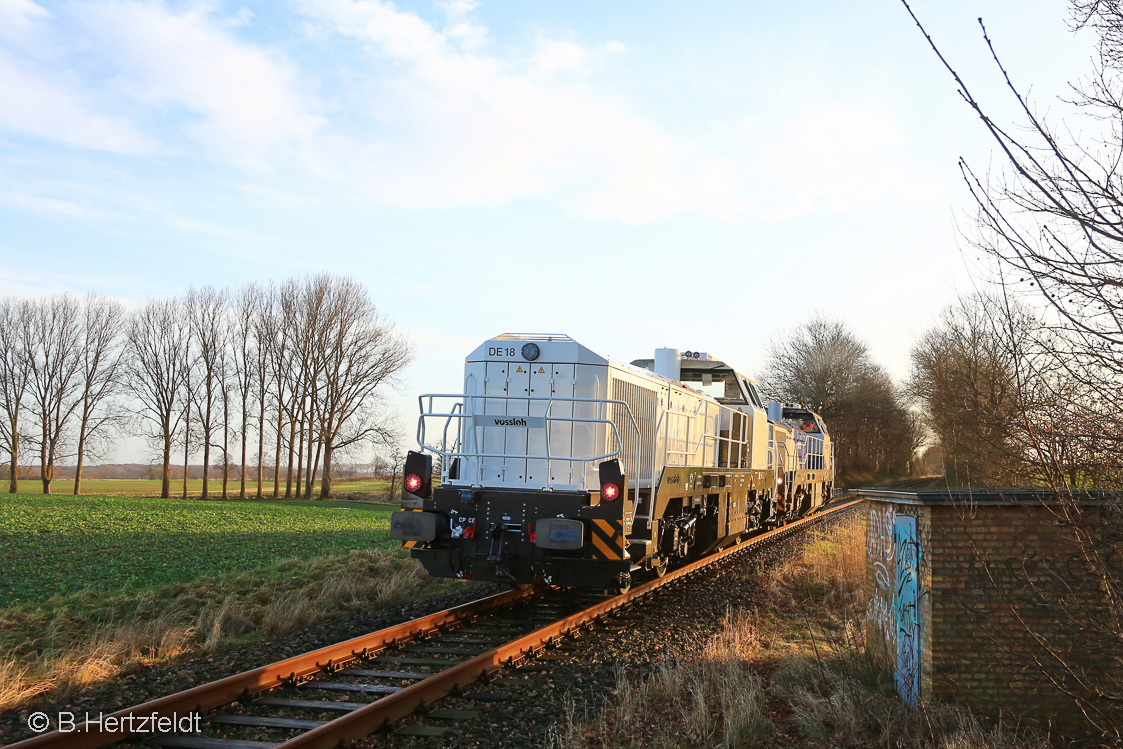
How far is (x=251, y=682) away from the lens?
19.0 feet

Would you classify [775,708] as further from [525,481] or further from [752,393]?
[752,393]

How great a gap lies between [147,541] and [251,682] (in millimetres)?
13120

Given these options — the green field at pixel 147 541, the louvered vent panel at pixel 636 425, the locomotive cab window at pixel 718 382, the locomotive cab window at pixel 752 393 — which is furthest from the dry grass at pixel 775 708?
the green field at pixel 147 541

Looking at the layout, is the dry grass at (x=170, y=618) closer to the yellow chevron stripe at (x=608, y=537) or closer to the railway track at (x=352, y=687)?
the railway track at (x=352, y=687)

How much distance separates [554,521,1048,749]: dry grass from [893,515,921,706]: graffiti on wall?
19 centimetres

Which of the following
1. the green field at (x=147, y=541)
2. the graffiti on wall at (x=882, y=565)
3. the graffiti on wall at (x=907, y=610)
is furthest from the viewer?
the green field at (x=147, y=541)

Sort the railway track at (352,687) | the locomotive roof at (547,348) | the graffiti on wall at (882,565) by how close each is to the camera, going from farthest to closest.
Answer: the locomotive roof at (547,348) < the graffiti on wall at (882,565) < the railway track at (352,687)

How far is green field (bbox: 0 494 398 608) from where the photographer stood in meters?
11.7

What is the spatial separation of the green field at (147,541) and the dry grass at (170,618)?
1.47 metres

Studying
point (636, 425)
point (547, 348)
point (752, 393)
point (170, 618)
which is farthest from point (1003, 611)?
point (752, 393)

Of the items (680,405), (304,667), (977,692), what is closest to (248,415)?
(680,405)

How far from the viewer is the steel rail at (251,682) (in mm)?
4566

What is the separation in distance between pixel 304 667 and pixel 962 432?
5371 millimetres

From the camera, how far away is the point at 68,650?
701cm
